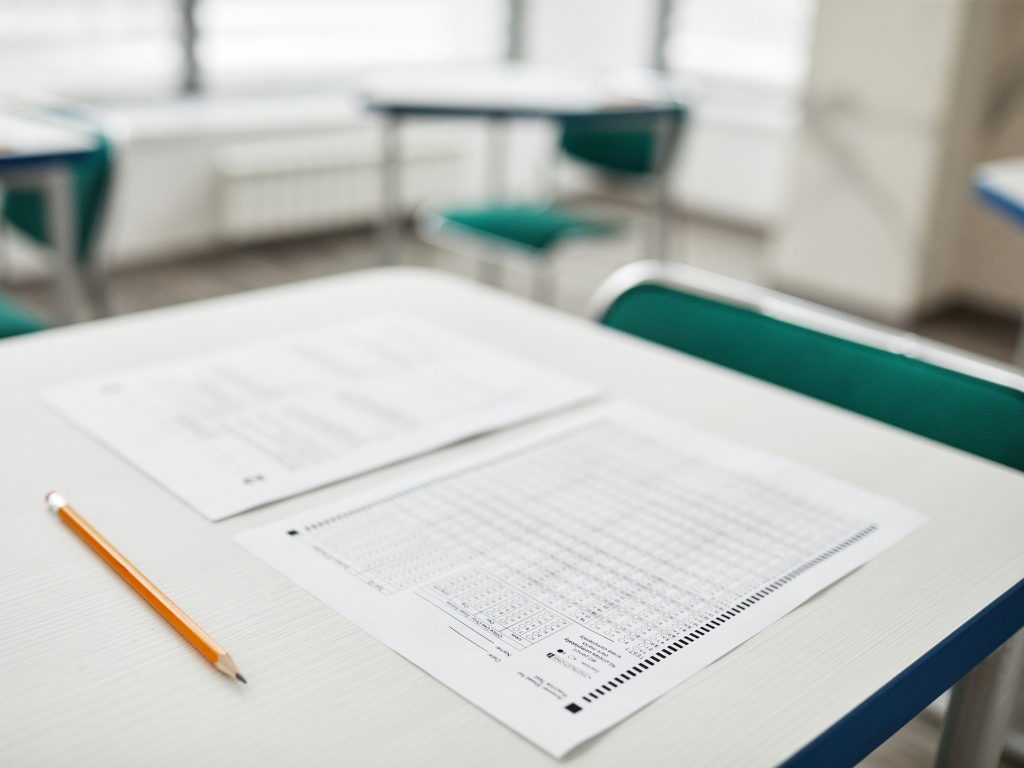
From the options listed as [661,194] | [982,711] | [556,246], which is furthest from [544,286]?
[982,711]

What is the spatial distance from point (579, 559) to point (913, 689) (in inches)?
9.1

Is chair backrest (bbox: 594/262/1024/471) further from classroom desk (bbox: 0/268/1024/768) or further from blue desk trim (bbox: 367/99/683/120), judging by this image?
blue desk trim (bbox: 367/99/683/120)

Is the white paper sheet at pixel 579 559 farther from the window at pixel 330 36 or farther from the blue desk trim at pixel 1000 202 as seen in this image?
the window at pixel 330 36

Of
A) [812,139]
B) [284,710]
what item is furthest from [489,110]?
[284,710]

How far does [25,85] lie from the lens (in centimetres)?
383

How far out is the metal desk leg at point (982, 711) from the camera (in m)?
0.80

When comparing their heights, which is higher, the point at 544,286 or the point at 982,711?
the point at 982,711

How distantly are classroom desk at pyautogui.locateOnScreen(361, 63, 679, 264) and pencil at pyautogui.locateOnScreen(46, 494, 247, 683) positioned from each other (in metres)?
2.44

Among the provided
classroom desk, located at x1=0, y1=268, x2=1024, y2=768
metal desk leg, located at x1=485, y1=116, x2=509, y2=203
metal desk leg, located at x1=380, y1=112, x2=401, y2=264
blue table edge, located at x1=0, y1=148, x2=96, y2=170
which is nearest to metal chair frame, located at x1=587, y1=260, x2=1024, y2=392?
classroom desk, located at x1=0, y1=268, x2=1024, y2=768

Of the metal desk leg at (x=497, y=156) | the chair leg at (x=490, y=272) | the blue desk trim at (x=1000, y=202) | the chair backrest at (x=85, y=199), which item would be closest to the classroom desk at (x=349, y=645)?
the blue desk trim at (x=1000, y=202)

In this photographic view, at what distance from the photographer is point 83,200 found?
2418 mm

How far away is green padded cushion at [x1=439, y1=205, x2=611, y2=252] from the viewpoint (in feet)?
9.50

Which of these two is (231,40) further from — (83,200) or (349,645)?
(349,645)

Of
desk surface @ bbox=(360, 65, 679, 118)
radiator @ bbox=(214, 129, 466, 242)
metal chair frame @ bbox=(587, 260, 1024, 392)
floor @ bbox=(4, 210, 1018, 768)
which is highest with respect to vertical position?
desk surface @ bbox=(360, 65, 679, 118)
